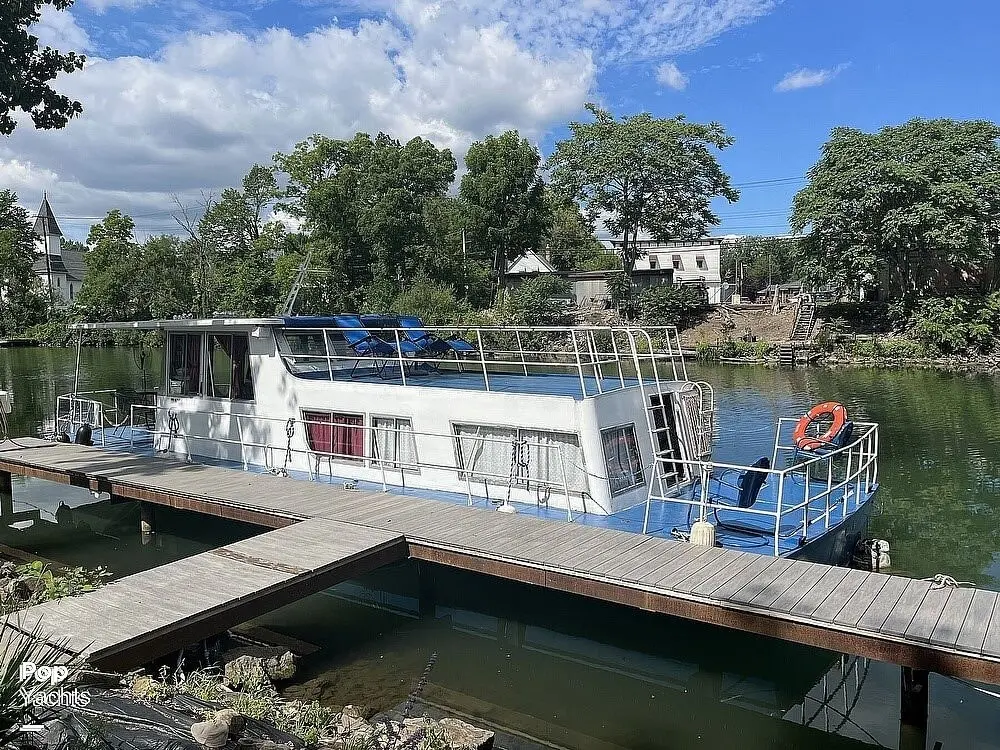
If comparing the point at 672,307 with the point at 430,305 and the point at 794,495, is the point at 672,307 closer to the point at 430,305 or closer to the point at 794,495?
the point at 430,305

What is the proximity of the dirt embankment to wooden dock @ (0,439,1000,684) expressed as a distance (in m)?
41.6

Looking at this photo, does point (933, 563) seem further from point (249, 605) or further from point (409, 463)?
point (249, 605)

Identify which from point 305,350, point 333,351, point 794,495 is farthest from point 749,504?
point 305,350

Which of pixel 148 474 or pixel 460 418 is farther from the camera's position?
pixel 148 474

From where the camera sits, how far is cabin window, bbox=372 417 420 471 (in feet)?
45.2

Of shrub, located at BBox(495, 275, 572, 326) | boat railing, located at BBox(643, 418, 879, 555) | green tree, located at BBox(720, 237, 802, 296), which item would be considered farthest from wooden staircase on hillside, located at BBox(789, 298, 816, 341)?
boat railing, located at BBox(643, 418, 879, 555)

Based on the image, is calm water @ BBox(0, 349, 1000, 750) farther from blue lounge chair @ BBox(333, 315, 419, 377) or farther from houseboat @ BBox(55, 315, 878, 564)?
blue lounge chair @ BBox(333, 315, 419, 377)

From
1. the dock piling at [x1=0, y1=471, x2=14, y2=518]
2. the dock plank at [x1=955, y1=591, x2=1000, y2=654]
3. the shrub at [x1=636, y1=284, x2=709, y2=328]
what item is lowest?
the dock piling at [x1=0, y1=471, x2=14, y2=518]

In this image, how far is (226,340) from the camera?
52.4 ft

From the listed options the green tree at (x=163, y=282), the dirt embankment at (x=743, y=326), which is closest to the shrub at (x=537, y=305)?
the dirt embankment at (x=743, y=326)

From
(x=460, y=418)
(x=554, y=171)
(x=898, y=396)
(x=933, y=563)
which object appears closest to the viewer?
(x=460, y=418)

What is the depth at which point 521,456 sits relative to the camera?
12.7 meters

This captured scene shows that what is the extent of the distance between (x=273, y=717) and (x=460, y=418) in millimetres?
5928

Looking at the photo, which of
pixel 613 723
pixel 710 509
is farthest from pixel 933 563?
pixel 613 723
